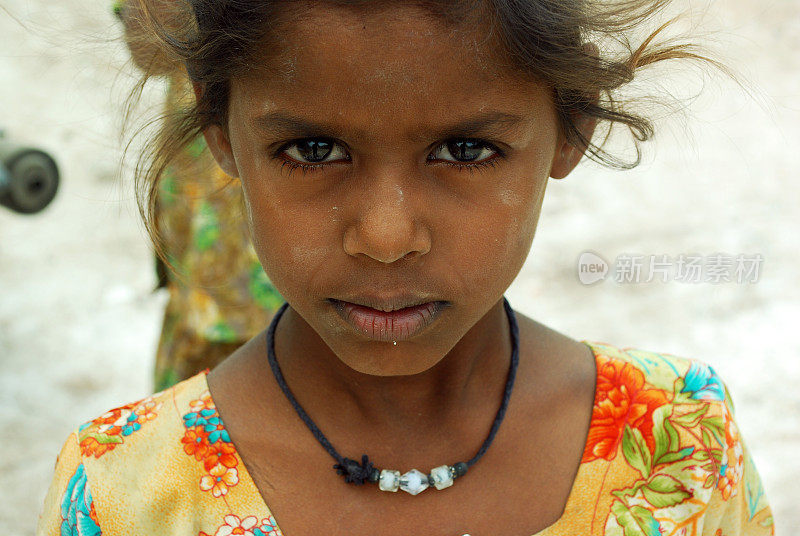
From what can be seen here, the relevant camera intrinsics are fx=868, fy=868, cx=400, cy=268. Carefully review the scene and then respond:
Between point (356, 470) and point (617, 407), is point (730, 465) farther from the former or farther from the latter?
point (356, 470)

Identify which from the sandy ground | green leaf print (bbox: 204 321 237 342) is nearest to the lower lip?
green leaf print (bbox: 204 321 237 342)

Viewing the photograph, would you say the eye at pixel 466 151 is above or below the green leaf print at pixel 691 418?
above

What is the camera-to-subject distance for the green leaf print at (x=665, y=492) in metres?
1.19

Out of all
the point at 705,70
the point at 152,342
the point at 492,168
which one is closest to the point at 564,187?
the point at 152,342

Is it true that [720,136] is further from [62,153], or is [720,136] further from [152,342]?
[62,153]

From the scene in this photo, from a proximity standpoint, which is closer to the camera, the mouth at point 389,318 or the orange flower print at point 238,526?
the mouth at point 389,318

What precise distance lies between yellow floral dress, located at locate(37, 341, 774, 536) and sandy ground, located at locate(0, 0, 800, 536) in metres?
1.40

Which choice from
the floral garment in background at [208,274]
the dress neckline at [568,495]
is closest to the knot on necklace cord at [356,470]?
the dress neckline at [568,495]

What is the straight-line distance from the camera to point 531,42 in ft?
3.16

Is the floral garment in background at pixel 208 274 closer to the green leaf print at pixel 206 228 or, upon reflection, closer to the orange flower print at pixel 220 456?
the green leaf print at pixel 206 228

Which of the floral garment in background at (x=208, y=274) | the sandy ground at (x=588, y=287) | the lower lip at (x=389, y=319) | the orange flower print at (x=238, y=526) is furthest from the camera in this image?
the sandy ground at (x=588, y=287)

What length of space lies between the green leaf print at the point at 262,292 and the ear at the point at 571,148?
0.95 metres

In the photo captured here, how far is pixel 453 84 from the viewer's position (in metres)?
0.91

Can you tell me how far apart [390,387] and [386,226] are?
0.35 meters
